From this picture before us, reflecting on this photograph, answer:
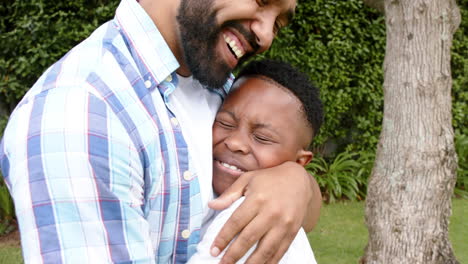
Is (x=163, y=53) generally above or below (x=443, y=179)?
above

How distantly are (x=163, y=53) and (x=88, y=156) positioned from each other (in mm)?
505

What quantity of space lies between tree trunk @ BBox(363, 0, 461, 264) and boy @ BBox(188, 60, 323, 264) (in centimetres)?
223

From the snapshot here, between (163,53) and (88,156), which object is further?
(163,53)

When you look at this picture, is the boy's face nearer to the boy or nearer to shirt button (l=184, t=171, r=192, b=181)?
the boy

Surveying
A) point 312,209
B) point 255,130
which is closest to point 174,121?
point 255,130

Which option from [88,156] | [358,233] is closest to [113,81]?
[88,156]

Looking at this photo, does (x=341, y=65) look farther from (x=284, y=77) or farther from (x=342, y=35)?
(x=284, y=77)

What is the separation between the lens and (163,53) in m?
1.50

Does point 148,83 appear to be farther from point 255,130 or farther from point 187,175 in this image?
point 255,130

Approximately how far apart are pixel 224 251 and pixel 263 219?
0.16 meters

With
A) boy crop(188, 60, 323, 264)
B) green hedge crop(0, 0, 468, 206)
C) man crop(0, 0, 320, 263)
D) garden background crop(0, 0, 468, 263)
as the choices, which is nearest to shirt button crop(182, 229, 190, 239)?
man crop(0, 0, 320, 263)

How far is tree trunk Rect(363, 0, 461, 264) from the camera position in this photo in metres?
4.03

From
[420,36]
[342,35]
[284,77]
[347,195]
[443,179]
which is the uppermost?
[284,77]

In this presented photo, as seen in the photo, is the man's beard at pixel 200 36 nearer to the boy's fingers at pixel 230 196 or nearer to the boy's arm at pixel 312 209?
the boy's fingers at pixel 230 196
